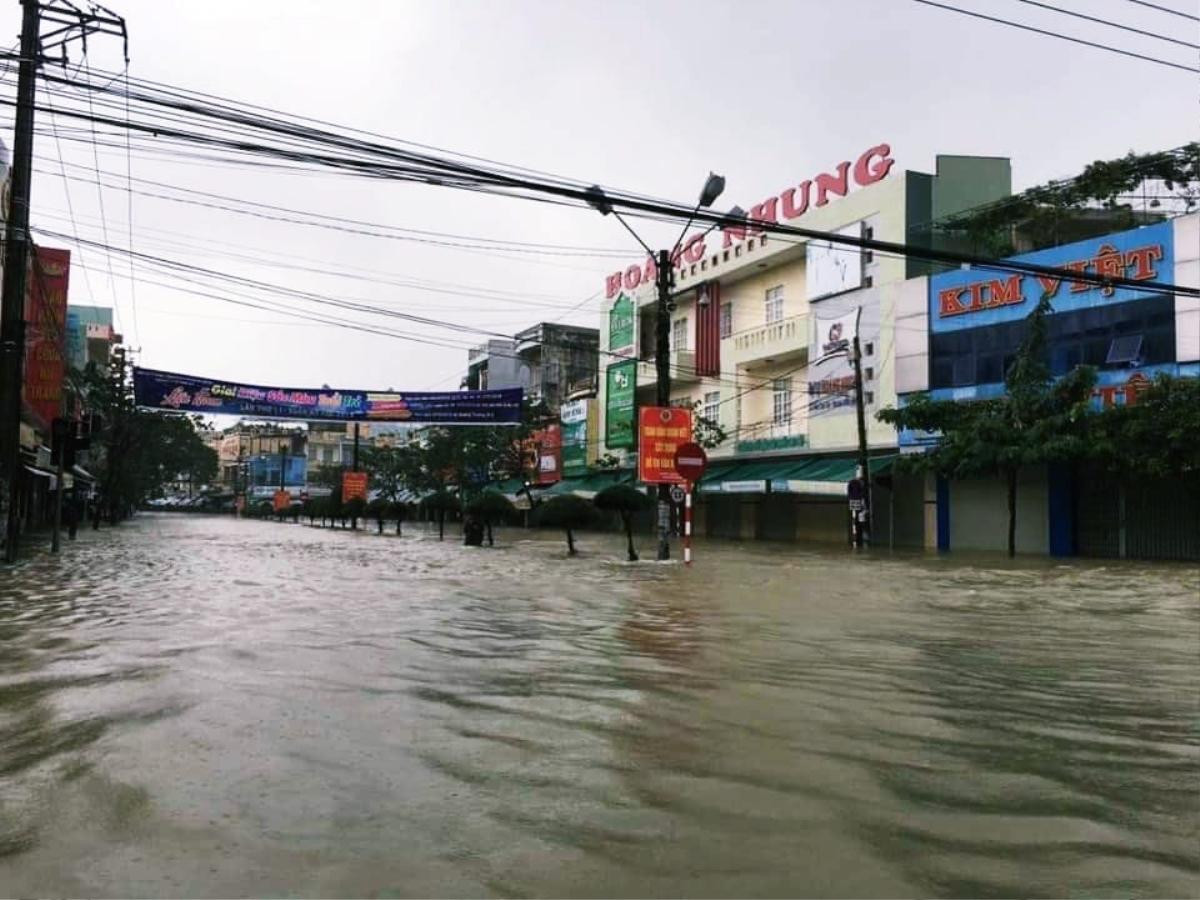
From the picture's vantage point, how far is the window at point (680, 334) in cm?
4116

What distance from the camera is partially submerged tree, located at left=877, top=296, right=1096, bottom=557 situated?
22.2m

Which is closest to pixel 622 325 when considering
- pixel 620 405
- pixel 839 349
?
pixel 620 405

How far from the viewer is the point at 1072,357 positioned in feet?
79.7

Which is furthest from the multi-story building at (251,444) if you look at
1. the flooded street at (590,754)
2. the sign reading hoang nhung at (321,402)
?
the flooded street at (590,754)

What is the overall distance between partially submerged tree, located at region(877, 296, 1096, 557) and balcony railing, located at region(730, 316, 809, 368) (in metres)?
8.03

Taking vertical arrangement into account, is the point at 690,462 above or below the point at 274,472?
below

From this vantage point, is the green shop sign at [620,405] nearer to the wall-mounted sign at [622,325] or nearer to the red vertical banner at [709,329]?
the wall-mounted sign at [622,325]

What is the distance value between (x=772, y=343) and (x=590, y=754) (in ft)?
99.9

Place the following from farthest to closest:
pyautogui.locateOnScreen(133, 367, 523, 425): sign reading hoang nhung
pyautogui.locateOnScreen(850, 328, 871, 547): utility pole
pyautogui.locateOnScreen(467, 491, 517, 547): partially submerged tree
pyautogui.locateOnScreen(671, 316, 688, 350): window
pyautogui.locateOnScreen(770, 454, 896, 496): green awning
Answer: pyautogui.locateOnScreen(671, 316, 688, 350): window, pyautogui.locateOnScreen(133, 367, 523, 425): sign reading hoang nhung, pyautogui.locateOnScreen(770, 454, 896, 496): green awning, pyautogui.locateOnScreen(467, 491, 517, 547): partially submerged tree, pyautogui.locateOnScreen(850, 328, 871, 547): utility pole

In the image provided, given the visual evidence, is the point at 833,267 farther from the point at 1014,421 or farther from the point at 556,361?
the point at 556,361

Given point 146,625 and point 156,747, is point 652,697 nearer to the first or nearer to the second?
point 156,747

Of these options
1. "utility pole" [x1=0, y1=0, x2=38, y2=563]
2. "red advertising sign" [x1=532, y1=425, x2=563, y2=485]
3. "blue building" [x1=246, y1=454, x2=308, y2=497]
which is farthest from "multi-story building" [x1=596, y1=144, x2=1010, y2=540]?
"blue building" [x1=246, y1=454, x2=308, y2=497]

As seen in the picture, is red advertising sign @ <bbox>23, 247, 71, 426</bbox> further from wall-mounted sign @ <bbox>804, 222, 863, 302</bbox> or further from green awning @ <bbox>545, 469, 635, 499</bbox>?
wall-mounted sign @ <bbox>804, 222, 863, 302</bbox>

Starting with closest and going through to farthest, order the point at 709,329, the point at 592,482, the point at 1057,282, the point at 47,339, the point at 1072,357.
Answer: the point at 1072,357, the point at 1057,282, the point at 47,339, the point at 709,329, the point at 592,482
